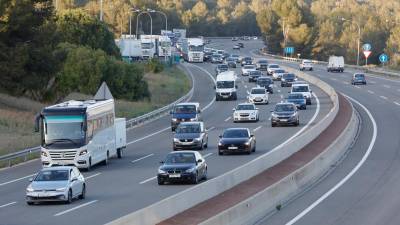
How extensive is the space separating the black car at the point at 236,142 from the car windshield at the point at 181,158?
31.9ft

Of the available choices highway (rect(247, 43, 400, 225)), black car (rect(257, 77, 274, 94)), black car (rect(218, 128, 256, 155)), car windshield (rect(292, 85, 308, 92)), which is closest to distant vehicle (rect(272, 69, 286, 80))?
black car (rect(257, 77, 274, 94))

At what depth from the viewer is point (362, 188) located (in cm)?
3538

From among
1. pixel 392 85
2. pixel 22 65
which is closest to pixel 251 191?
pixel 22 65

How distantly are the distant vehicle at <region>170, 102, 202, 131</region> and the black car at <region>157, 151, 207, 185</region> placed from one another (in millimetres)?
22645

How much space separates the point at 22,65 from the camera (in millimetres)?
66875

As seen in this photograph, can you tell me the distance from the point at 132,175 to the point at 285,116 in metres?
21.4

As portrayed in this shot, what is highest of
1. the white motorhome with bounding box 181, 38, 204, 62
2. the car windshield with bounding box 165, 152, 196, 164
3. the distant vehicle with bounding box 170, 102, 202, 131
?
the car windshield with bounding box 165, 152, 196, 164

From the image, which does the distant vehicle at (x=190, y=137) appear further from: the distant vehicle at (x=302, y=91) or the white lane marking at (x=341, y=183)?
the distant vehicle at (x=302, y=91)

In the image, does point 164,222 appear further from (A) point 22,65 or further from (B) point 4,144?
(A) point 22,65

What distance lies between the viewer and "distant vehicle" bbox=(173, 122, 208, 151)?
4766cm

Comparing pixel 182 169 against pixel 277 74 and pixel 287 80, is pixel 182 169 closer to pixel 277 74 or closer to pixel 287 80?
pixel 287 80

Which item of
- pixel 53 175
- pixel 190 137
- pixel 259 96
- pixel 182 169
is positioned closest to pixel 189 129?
pixel 190 137

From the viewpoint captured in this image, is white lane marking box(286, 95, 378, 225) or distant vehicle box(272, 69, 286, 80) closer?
white lane marking box(286, 95, 378, 225)

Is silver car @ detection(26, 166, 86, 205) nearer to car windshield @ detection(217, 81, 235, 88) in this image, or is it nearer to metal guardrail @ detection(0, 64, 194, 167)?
metal guardrail @ detection(0, 64, 194, 167)
